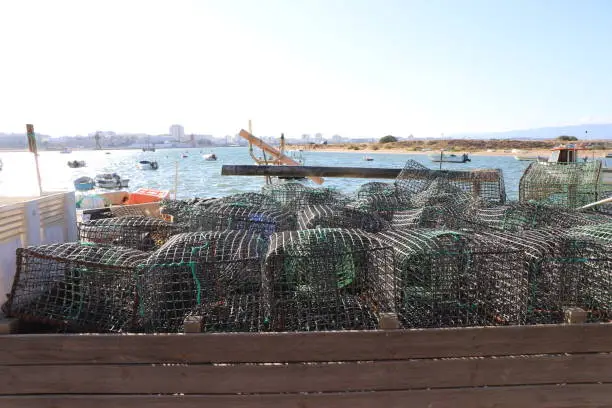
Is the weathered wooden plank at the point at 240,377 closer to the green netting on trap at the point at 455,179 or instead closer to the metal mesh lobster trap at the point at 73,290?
the metal mesh lobster trap at the point at 73,290

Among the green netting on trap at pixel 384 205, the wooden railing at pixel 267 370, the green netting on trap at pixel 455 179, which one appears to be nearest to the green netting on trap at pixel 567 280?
the wooden railing at pixel 267 370

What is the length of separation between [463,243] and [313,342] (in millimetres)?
1220

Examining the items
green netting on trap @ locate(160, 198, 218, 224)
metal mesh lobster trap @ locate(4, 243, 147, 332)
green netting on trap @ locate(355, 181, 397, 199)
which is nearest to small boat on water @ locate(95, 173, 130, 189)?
green netting on trap @ locate(160, 198, 218, 224)

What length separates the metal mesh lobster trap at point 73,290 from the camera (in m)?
2.14

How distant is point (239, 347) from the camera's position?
6.16 feet

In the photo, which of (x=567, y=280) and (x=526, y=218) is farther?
(x=526, y=218)

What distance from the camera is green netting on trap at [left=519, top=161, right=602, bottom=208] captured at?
5.58m

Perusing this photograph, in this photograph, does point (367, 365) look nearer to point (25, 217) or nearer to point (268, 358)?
point (268, 358)

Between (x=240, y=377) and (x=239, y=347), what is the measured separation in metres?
0.13

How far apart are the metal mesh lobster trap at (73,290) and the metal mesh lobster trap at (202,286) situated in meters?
0.12

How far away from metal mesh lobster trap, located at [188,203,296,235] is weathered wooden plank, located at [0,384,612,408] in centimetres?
173

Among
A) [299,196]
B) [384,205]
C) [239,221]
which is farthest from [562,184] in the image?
[239,221]

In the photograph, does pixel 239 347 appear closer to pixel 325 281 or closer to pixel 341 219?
pixel 325 281

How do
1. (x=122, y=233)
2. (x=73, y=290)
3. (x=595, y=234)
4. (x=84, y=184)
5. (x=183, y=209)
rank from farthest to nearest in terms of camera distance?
1. (x=84, y=184)
2. (x=183, y=209)
3. (x=122, y=233)
4. (x=595, y=234)
5. (x=73, y=290)
